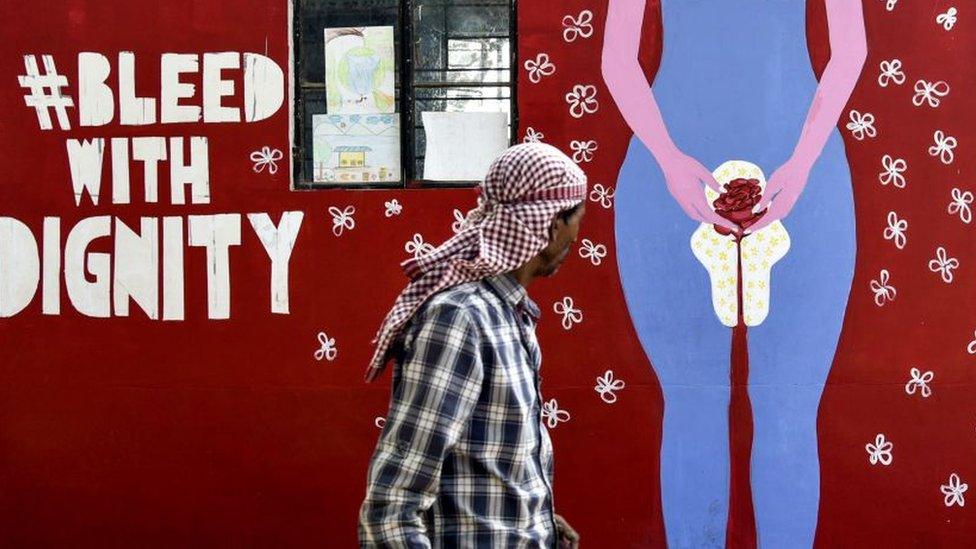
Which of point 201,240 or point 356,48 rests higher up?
point 356,48

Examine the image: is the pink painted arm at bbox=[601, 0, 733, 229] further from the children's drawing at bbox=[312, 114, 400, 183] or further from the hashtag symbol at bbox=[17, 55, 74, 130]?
the hashtag symbol at bbox=[17, 55, 74, 130]

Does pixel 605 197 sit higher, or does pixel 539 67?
pixel 539 67

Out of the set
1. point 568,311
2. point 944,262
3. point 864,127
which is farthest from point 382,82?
point 944,262

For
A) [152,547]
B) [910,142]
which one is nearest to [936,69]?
[910,142]

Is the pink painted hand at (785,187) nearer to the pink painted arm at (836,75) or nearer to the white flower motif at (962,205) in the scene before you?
the pink painted arm at (836,75)

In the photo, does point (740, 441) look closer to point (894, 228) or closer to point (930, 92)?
point (894, 228)

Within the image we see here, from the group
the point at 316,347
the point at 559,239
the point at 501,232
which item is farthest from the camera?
the point at 316,347

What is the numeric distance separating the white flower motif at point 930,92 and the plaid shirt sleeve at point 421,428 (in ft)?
10.1

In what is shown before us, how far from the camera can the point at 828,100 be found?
181 inches

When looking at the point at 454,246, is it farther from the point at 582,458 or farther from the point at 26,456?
the point at 26,456

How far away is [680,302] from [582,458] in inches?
29.7

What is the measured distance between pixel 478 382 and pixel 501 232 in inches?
13.0

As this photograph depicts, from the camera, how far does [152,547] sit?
480cm

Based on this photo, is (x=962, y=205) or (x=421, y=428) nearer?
(x=421, y=428)
